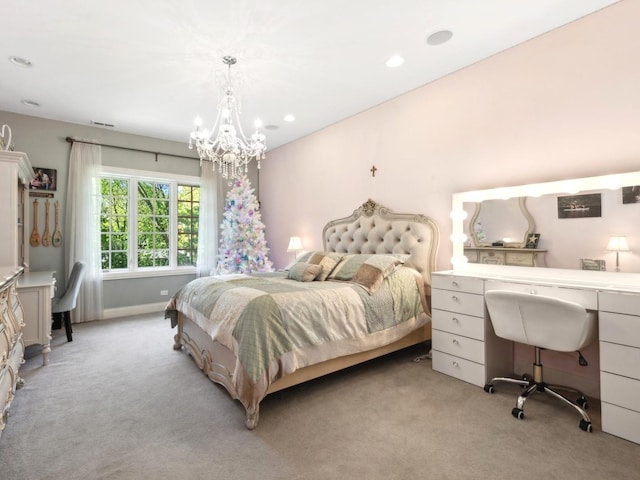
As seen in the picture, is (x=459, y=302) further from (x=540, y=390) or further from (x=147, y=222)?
(x=147, y=222)

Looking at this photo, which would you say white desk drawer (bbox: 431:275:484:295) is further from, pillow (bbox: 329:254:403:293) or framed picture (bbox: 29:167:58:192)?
framed picture (bbox: 29:167:58:192)

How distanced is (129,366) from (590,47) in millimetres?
4647

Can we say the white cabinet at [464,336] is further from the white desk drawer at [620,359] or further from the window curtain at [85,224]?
the window curtain at [85,224]

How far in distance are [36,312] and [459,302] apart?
3814 mm

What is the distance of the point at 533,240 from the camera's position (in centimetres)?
263

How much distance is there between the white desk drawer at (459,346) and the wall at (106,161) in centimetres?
422

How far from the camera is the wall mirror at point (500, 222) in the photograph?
2.68 metres

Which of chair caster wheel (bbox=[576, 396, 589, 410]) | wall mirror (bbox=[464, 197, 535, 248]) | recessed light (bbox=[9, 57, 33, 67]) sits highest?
recessed light (bbox=[9, 57, 33, 67])

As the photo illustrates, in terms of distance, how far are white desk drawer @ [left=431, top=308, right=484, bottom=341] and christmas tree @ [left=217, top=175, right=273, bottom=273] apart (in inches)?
125

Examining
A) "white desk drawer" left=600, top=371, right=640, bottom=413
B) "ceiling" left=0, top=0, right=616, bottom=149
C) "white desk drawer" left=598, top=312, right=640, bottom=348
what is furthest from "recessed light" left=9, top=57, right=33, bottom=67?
"white desk drawer" left=600, top=371, right=640, bottom=413

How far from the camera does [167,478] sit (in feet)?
5.12

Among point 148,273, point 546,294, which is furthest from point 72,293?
point 546,294

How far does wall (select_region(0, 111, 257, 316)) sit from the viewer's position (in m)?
4.21

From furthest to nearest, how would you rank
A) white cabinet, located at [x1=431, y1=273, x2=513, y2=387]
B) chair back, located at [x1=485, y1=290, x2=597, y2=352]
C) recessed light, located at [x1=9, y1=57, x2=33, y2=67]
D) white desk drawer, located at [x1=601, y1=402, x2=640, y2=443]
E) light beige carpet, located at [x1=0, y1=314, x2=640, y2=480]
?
recessed light, located at [x1=9, y1=57, x2=33, y2=67] → white cabinet, located at [x1=431, y1=273, x2=513, y2=387] → chair back, located at [x1=485, y1=290, x2=597, y2=352] → white desk drawer, located at [x1=601, y1=402, x2=640, y2=443] → light beige carpet, located at [x1=0, y1=314, x2=640, y2=480]
